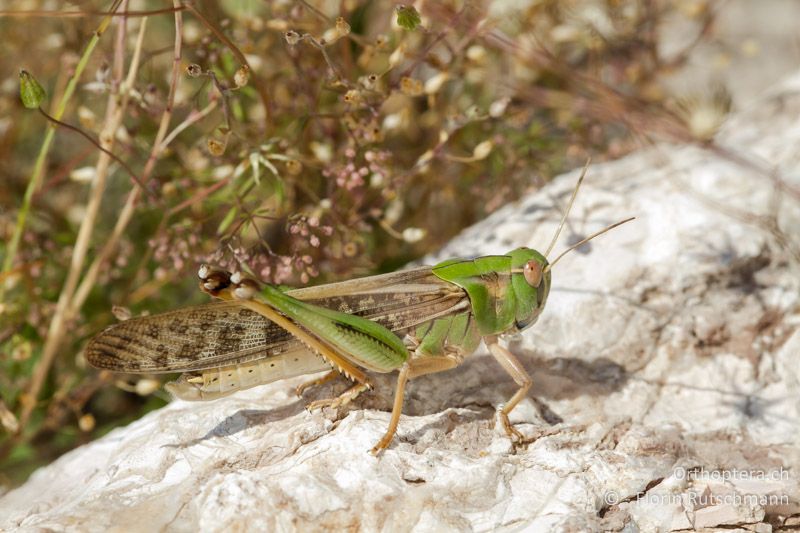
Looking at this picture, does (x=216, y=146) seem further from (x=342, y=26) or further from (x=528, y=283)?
(x=528, y=283)

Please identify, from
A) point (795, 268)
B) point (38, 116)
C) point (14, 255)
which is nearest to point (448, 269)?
point (795, 268)

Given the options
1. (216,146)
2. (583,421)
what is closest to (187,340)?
(216,146)

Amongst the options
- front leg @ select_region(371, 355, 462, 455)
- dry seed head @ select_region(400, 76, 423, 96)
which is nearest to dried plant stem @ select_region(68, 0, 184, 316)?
dry seed head @ select_region(400, 76, 423, 96)

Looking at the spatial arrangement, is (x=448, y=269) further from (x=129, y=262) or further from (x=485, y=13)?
(x=129, y=262)

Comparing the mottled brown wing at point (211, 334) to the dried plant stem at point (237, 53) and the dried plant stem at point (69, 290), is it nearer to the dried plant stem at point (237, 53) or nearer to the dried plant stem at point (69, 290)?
the dried plant stem at point (69, 290)

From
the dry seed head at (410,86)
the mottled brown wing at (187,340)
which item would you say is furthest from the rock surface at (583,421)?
the dry seed head at (410,86)

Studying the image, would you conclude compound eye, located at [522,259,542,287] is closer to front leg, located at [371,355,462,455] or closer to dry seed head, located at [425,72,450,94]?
front leg, located at [371,355,462,455]
